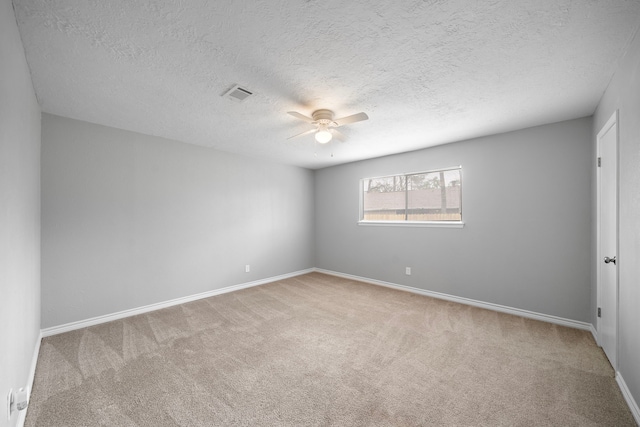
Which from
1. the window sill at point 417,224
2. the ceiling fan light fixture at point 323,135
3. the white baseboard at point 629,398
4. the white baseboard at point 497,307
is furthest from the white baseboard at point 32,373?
the window sill at point 417,224

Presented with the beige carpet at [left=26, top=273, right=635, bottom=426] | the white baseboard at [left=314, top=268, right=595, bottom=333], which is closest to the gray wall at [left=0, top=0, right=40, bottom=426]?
the beige carpet at [left=26, top=273, right=635, bottom=426]

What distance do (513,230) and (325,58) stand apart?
324 cm

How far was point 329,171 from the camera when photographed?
565 centimetres

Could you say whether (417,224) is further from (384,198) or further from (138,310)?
(138,310)

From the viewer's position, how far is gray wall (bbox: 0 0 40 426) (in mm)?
1275

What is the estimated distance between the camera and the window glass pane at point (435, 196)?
3947 mm

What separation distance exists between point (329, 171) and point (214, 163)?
2.44m

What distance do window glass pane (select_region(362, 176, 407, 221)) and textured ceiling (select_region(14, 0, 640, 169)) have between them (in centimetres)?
172

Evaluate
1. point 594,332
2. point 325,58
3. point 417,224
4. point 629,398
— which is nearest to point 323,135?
point 325,58

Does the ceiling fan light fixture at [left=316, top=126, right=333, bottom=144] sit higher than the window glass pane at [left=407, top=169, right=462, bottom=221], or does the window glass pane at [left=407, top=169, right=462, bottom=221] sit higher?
the ceiling fan light fixture at [left=316, top=126, right=333, bottom=144]

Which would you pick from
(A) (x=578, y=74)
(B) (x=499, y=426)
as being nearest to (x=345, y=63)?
(A) (x=578, y=74)

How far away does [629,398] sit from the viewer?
1725 mm

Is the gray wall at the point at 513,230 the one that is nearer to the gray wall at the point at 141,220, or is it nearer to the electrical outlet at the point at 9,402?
the gray wall at the point at 141,220

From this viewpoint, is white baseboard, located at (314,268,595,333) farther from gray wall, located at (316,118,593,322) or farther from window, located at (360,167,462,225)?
window, located at (360,167,462,225)
